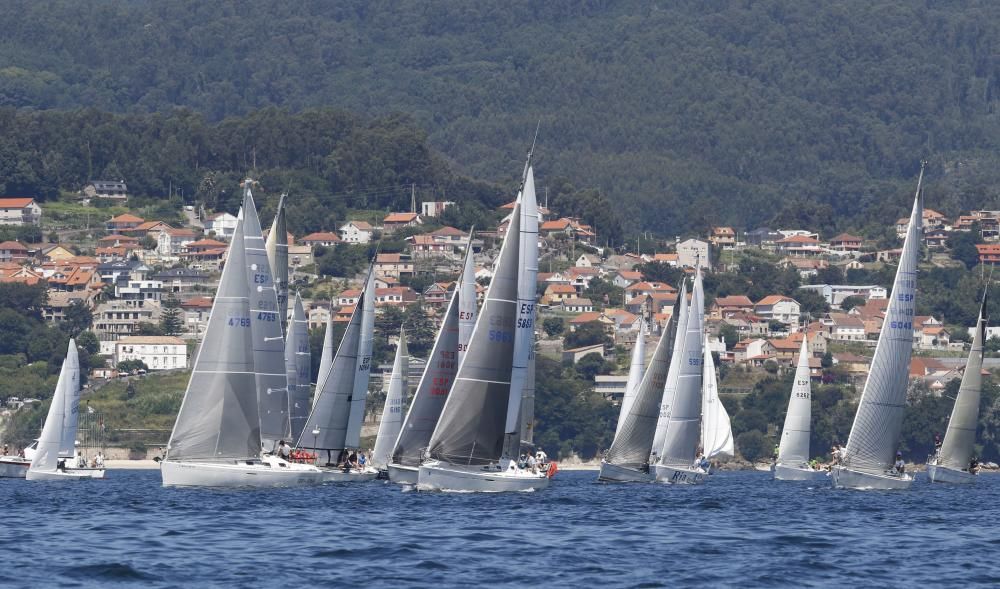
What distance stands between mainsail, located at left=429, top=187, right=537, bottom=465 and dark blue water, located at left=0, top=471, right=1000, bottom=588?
1583 millimetres

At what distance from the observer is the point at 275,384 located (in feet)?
180

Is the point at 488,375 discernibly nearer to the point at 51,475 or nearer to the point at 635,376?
the point at 635,376

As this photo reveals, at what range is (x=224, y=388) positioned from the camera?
50000 millimetres

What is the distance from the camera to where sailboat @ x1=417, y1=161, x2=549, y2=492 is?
48438 millimetres

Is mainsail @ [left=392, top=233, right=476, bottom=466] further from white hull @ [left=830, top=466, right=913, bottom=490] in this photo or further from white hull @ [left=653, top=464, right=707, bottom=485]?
white hull @ [left=830, top=466, right=913, bottom=490]

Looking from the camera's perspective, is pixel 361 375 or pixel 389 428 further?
pixel 389 428

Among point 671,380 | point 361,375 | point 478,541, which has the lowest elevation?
point 478,541

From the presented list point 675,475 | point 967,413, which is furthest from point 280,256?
point 967,413

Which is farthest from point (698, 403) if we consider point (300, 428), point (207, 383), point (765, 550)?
point (765, 550)

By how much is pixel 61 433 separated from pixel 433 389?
2055 cm

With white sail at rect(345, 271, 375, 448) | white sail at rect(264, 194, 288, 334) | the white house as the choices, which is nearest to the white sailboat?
white sail at rect(345, 271, 375, 448)

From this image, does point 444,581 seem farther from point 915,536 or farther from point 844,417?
point 844,417

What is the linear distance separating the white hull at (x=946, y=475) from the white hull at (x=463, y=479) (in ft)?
80.8

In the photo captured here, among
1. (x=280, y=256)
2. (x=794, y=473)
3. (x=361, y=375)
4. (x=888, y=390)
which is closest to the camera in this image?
(x=888, y=390)
